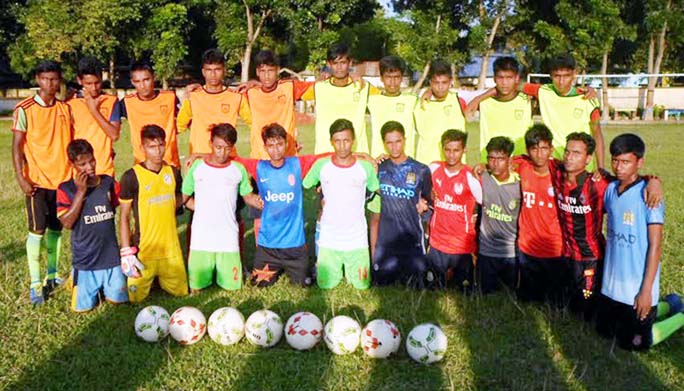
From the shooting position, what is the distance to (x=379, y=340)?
14.7 ft

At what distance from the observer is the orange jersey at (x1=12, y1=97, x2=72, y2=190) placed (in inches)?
234

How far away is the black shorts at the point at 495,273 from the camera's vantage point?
5.81 metres

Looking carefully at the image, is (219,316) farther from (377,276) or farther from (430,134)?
(430,134)

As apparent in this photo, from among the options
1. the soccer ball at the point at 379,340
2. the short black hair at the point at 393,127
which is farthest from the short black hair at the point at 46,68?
the soccer ball at the point at 379,340

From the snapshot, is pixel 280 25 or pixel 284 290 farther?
A: pixel 280 25

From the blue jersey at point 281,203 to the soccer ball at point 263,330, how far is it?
4.87 feet

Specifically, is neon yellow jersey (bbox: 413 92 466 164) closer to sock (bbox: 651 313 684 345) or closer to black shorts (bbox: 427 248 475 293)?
black shorts (bbox: 427 248 475 293)

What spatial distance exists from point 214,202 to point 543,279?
10.9ft

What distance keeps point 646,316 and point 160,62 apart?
109 ft

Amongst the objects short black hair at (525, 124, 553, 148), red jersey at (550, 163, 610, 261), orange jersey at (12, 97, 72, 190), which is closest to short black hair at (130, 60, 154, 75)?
orange jersey at (12, 97, 72, 190)

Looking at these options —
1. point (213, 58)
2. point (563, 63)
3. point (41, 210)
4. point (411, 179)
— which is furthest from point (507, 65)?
point (41, 210)

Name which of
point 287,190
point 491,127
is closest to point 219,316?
point 287,190

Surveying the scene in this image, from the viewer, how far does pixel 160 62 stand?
33.9m

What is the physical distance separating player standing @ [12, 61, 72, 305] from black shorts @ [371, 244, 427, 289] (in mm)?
3374
